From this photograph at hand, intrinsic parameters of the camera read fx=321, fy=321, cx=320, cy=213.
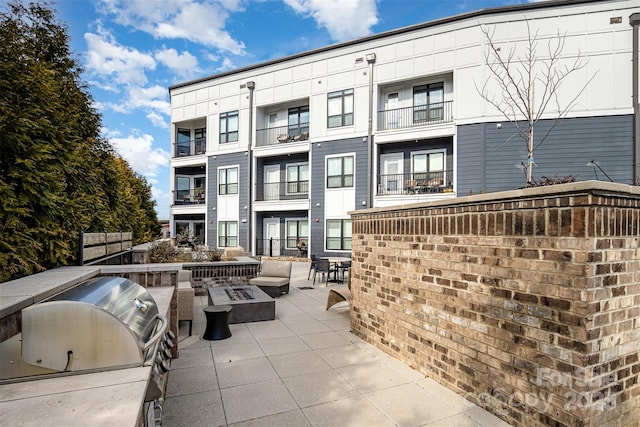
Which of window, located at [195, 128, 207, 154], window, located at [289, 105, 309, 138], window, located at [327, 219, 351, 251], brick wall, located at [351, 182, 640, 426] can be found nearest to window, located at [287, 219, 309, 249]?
window, located at [327, 219, 351, 251]

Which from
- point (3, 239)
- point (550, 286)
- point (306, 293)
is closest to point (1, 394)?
point (3, 239)

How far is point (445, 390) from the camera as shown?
348 centimetres

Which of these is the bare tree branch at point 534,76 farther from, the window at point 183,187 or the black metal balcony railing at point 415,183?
the window at point 183,187

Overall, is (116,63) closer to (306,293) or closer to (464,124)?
(306,293)

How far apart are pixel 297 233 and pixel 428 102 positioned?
10.3 metres

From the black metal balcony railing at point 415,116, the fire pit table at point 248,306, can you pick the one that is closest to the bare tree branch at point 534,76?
the black metal balcony railing at point 415,116

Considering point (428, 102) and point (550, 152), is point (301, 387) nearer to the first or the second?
point (550, 152)

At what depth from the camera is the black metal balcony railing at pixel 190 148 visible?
2319 centimetres

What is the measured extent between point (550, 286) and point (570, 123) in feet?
48.2

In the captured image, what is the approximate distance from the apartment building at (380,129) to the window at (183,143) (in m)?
0.11

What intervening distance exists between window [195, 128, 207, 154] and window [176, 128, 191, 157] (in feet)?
1.93

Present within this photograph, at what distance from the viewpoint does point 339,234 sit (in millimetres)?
17547

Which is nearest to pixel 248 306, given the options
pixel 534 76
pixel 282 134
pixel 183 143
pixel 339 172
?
pixel 339 172

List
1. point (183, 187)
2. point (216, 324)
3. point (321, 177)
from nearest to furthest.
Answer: point (216, 324) < point (321, 177) < point (183, 187)
